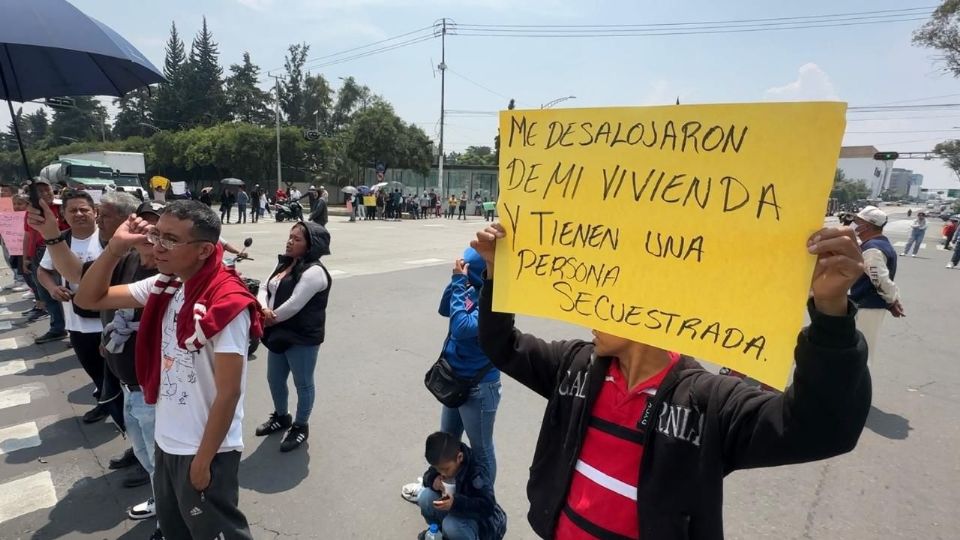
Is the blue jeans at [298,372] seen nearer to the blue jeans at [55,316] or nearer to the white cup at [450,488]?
the white cup at [450,488]

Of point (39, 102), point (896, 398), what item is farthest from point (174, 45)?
point (896, 398)

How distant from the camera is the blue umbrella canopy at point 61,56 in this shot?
8.34 ft

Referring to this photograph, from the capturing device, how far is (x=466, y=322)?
2.61m

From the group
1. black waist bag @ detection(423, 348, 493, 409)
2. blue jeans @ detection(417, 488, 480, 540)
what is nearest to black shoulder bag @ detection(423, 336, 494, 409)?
black waist bag @ detection(423, 348, 493, 409)

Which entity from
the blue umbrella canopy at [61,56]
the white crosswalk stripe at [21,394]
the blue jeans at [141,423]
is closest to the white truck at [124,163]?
the white crosswalk stripe at [21,394]

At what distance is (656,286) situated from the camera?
1387 millimetres

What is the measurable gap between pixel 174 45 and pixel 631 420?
85392mm

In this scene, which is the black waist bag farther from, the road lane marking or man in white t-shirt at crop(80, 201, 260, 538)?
the road lane marking

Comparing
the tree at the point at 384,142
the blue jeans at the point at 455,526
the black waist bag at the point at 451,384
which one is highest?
the tree at the point at 384,142

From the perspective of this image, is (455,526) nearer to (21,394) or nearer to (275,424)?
(275,424)

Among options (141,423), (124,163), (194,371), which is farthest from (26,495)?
(124,163)

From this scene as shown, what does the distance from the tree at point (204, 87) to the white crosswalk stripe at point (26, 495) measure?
228 feet

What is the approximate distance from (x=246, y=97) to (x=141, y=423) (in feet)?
→ 250

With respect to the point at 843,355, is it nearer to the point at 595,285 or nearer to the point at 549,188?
the point at 595,285
